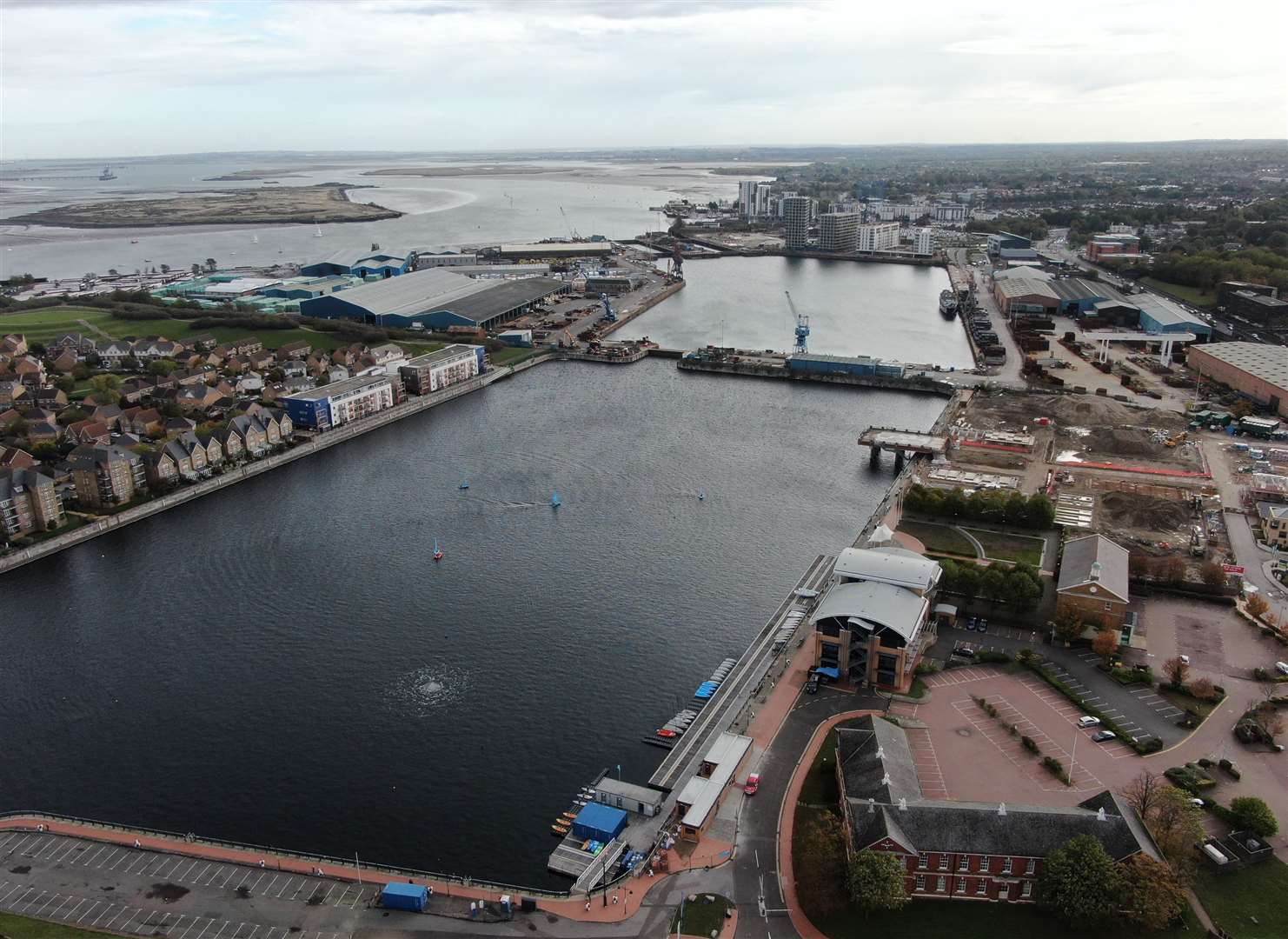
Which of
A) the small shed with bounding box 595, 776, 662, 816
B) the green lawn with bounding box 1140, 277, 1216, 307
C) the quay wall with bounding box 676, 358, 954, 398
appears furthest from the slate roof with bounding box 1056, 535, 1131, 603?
the green lawn with bounding box 1140, 277, 1216, 307

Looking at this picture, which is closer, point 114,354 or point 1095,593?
point 1095,593

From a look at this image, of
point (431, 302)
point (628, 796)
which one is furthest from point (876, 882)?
point (431, 302)

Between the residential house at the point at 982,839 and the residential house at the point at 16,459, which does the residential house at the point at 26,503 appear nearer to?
the residential house at the point at 16,459

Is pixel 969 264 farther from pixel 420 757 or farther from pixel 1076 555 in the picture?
pixel 420 757

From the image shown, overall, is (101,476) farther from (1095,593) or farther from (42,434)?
(1095,593)

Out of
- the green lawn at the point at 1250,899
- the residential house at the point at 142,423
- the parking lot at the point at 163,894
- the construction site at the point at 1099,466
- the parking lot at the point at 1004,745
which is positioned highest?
the residential house at the point at 142,423

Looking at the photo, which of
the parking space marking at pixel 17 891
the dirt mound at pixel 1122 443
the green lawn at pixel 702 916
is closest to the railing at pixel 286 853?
the parking space marking at pixel 17 891

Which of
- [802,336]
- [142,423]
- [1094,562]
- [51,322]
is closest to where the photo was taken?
[1094,562]
